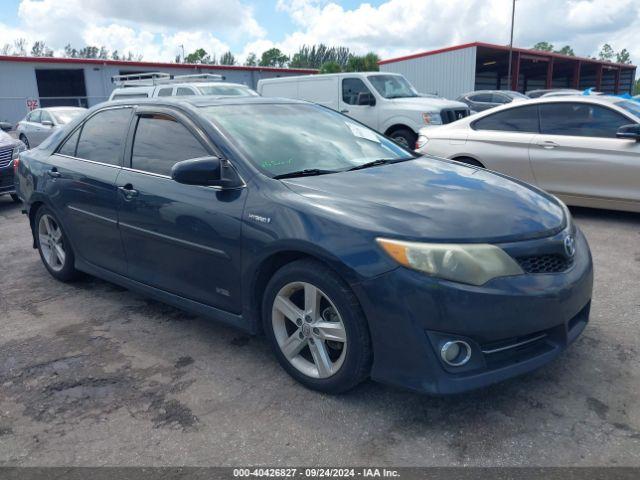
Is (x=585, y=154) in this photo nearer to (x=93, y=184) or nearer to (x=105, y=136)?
(x=105, y=136)

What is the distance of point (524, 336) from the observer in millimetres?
2742

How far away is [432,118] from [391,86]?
1.82m

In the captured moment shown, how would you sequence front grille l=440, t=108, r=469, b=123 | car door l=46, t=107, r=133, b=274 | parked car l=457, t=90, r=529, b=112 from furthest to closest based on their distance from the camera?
parked car l=457, t=90, r=529, b=112
front grille l=440, t=108, r=469, b=123
car door l=46, t=107, r=133, b=274

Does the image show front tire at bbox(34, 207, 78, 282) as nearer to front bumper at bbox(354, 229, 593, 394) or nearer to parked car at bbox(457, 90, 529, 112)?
front bumper at bbox(354, 229, 593, 394)

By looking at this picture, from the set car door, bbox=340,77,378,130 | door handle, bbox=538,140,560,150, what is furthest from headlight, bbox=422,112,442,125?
door handle, bbox=538,140,560,150

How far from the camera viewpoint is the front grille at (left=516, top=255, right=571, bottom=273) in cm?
274

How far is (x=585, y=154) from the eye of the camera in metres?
6.52

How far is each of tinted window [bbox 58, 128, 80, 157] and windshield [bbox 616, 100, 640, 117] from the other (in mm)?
5707

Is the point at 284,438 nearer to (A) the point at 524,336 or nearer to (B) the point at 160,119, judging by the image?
(A) the point at 524,336

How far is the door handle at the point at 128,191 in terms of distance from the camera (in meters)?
3.81

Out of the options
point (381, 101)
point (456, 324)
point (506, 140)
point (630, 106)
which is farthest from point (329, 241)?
point (381, 101)

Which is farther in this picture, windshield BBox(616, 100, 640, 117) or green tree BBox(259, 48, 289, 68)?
green tree BBox(259, 48, 289, 68)

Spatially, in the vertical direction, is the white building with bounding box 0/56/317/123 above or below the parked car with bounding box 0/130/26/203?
above

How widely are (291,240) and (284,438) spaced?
3.10 ft
